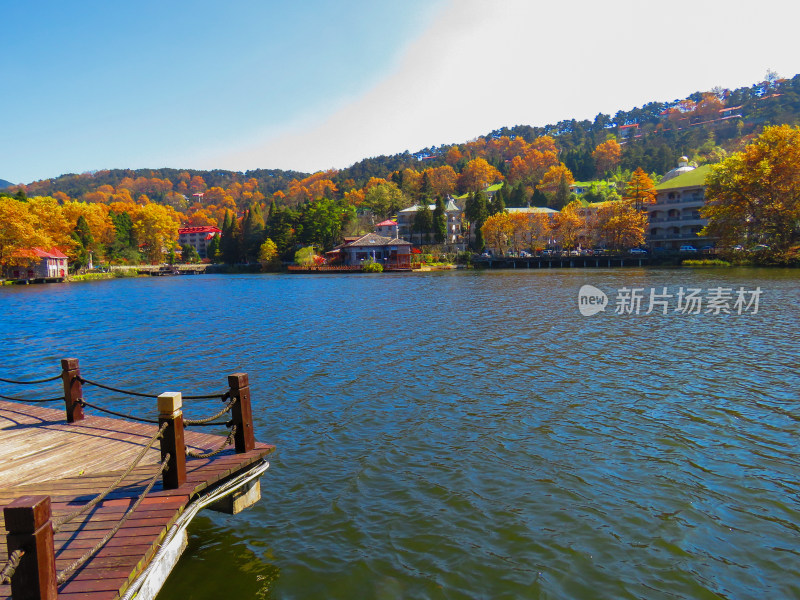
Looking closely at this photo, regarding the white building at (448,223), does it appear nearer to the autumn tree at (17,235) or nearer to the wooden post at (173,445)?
the autumn tree at (17,235)

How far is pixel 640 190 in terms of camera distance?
74.0 metres

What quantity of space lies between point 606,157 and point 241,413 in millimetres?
149681

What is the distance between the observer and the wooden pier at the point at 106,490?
3332 mm

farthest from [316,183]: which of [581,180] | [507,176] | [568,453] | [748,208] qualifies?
[568,453]

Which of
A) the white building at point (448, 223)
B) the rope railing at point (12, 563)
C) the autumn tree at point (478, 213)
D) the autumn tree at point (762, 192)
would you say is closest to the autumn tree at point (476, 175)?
the white building at point (448, 223)

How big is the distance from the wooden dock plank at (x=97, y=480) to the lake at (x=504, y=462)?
988mm

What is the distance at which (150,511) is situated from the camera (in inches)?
201

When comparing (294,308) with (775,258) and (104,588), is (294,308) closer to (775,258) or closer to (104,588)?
(104,588)

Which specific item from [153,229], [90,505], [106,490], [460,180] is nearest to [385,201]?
[460,180]

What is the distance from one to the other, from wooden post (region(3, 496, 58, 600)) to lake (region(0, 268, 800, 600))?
2254mm

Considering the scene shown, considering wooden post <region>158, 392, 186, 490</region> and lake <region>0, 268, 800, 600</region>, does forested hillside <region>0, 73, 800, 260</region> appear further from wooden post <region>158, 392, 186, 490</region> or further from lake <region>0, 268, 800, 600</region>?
wooden post <region>158, 392, 186, 490</region>

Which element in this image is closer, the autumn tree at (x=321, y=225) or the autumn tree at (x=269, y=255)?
the autumn tree at (x=269, y=255)

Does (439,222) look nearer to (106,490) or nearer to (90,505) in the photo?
(106,490)

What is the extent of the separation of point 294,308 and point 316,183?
142175 mm
